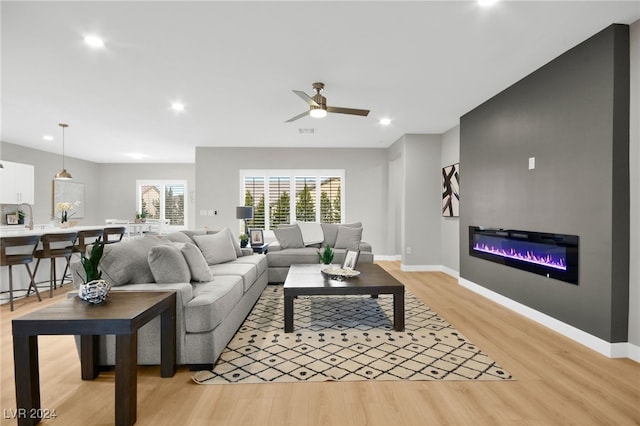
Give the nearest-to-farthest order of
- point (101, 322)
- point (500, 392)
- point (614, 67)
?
point (101, 322)
point (500, 392)
point (614, 67)

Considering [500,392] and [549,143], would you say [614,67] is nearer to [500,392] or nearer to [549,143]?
[549,143]

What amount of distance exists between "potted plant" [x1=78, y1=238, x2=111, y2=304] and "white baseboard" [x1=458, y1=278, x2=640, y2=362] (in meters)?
3.77

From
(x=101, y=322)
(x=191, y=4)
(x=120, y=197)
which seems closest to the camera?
(x=101, y=322)

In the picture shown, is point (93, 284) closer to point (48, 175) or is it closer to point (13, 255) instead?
point (13, 255)

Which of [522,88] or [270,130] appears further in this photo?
[270,130]

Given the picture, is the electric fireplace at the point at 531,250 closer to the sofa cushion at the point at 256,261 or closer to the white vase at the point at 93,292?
the sofa cushion at the point at 256,261

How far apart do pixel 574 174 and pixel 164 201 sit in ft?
32.5

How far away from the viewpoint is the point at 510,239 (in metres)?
3.80

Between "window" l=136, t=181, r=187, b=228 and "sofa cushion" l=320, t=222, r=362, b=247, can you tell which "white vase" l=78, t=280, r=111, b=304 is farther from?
"window" l=136, t=181, r=187, b=228

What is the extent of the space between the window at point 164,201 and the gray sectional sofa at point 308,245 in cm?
556

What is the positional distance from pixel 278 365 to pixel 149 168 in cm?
915

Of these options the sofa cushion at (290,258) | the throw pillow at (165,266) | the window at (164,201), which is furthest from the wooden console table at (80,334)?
the window at (164,201)

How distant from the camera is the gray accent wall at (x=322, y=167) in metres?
7.35

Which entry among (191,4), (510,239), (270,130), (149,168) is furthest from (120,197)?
(510,239)
